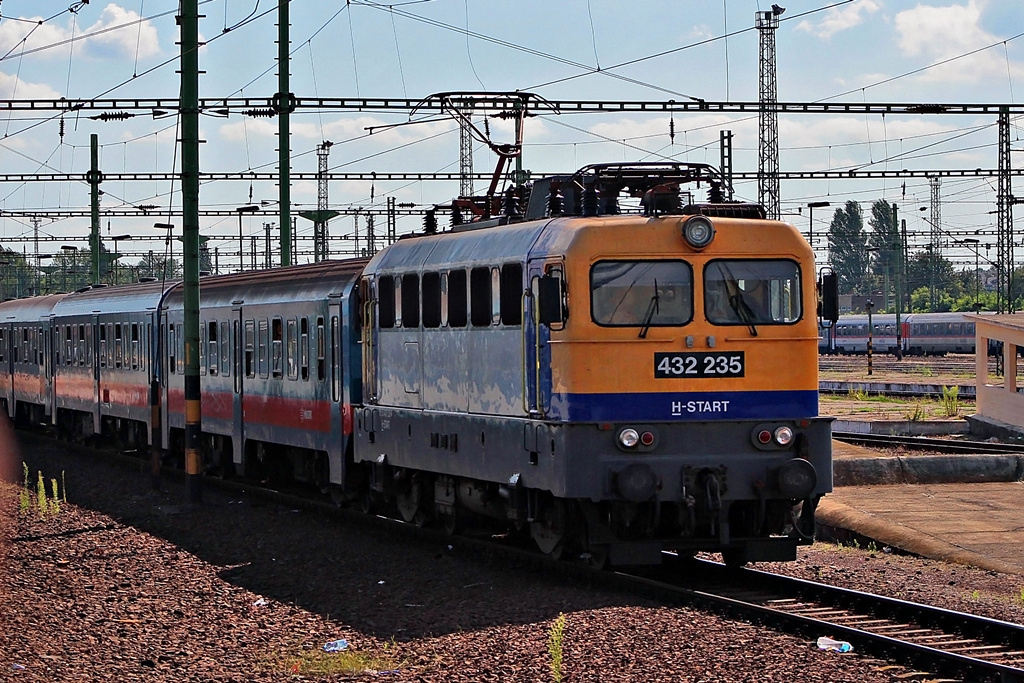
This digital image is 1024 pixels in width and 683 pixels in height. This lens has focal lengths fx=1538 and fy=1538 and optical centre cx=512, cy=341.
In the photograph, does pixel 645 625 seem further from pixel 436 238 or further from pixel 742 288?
pixel 436 238

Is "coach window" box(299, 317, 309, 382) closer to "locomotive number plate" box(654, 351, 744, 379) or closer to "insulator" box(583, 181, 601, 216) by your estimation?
"insulator" box(583, 181, 601, 216)

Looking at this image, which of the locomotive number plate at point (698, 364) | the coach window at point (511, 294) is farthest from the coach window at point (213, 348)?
the locomotive number plate at point (698, 364)

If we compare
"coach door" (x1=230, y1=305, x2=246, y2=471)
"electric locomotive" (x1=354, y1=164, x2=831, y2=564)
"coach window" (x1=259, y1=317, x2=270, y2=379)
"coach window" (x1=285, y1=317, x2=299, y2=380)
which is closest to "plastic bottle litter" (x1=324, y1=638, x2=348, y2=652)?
"electric locomotive" (x1=354, y1=164, x2=831, y2=564)

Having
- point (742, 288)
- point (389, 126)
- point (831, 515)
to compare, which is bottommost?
point (831, 515)

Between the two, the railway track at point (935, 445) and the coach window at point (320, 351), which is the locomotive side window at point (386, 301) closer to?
the coach window at point (320, 351)

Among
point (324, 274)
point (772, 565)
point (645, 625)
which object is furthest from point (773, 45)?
point (645, 625)

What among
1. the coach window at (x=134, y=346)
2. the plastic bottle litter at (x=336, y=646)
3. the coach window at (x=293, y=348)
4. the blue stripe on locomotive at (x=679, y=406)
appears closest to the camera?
the plastic bottle litter at (x=336, y=646)

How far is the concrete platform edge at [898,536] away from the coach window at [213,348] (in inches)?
388

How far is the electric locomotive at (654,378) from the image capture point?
12914 millimetres

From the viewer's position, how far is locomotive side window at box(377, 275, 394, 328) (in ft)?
55.7

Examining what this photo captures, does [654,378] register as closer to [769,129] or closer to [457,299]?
[457,299]

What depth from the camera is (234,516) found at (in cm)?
1994

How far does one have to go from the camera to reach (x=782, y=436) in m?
13.2

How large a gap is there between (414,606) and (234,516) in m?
7.70
